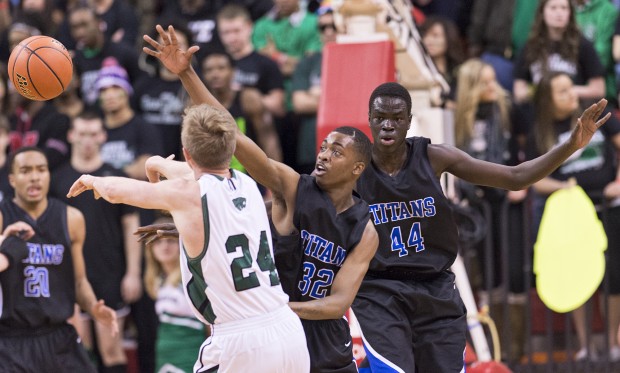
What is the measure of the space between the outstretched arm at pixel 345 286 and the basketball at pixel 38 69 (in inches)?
90.3

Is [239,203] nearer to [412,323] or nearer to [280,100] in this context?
[412,323]

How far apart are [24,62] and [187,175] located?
194cm

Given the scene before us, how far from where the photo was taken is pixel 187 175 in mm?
5547

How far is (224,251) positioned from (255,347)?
18.5 inches

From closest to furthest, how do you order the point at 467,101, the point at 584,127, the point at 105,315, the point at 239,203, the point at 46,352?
the point at 239,203 < the point at 584,127 < the point at 105,315 < the point at 46,352 < the point at 467,101

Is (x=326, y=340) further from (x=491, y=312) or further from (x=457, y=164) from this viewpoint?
(x=491, y=312)

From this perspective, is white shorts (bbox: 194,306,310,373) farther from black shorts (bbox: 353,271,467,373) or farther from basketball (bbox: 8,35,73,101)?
basketball (bbox: 8,35,73,101)

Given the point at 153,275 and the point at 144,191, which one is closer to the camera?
the point at 144,191

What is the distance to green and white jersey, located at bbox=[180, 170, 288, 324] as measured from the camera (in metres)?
5.21

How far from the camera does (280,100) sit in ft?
35.3

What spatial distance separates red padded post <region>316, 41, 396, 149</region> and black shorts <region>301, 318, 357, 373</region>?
2222mm

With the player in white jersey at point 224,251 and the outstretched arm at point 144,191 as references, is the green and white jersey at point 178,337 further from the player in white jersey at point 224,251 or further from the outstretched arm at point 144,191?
the outstretched arm at point 144,191

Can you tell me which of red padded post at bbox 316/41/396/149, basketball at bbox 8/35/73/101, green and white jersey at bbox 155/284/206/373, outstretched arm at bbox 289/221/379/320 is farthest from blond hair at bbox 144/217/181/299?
outstretched arm at bbox 289/221/379/320

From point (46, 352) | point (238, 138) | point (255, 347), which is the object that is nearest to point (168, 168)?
point (238, 138)
